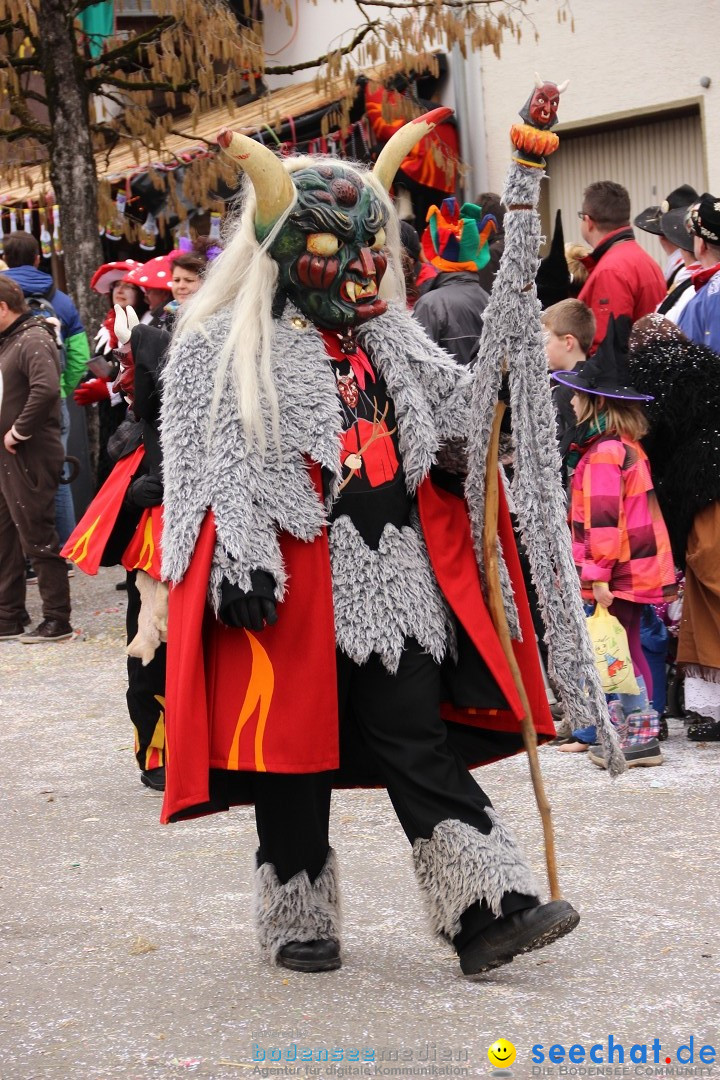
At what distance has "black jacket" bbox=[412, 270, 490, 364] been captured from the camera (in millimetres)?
6770

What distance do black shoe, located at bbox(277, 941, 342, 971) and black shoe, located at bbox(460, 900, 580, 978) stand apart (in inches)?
15.8

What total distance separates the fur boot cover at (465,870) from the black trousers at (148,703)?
2137 mm

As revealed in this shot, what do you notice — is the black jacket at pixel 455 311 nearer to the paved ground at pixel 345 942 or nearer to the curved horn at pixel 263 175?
the paved ground at pixel 345 942

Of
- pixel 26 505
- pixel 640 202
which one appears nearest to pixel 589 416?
pixel 26 505

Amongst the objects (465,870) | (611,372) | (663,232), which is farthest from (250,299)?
(663,232)

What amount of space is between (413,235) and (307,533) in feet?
13.0

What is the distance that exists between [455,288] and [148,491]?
212cm

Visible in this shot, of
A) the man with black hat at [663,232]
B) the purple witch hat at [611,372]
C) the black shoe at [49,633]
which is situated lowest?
the black shoe at [49,633]

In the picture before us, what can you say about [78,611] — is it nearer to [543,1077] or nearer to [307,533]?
[307,533]

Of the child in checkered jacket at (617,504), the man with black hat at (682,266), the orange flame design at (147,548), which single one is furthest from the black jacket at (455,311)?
the orange flame design at (147,548)

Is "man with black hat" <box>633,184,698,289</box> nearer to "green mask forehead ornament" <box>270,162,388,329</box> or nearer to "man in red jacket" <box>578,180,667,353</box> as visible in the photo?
"man in red jacket" <box>578,180,667,353</box>

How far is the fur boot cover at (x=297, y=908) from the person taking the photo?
383cm

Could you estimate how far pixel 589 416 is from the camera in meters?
5.54

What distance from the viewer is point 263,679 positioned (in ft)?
11.8
